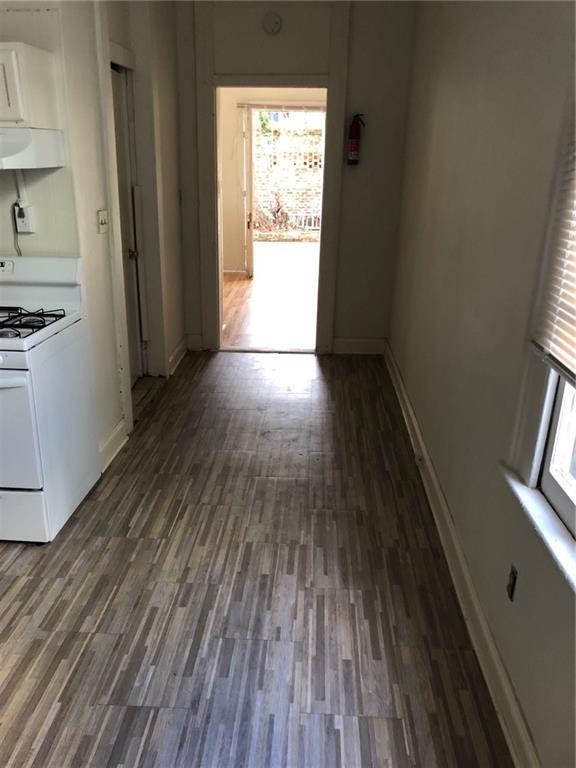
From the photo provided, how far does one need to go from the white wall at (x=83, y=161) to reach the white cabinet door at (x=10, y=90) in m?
0.26

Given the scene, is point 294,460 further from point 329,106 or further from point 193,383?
point 329,106

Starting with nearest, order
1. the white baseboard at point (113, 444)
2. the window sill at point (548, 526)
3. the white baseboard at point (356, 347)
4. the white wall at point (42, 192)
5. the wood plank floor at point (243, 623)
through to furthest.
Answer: the window sill at point (548, 526) < the wood plank floor at point (243, 623) < the white wall at point (42, 192) < the white baseboard at point (113, 444) < the white baseboard at point (356, 347)

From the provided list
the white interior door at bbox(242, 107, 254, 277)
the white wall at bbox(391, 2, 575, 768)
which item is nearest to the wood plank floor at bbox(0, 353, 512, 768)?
the white wall at bbox(391, 2, 575, 768)

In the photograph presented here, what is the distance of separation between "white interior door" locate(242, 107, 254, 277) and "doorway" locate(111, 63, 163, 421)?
4.10m

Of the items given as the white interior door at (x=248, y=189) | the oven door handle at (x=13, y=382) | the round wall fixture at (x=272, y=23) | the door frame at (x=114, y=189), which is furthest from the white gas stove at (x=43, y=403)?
the white interior door at (x=248, y=189)

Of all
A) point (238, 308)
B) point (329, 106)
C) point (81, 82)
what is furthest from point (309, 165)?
point (81, 82)

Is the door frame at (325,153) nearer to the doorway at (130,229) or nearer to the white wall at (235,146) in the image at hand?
the doorway at (130,229)

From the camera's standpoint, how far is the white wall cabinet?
2248mm

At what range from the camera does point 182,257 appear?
15.5 ft

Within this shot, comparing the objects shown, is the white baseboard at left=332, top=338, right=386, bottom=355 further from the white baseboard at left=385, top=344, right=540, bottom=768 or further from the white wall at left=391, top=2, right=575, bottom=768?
the white baseboard at left=385, top=344, right=540, bottom=768

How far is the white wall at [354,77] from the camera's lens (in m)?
4.15

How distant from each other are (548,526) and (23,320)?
215 centimetres

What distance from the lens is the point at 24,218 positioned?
8.67ft

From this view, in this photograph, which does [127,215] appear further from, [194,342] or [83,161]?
[194,342]
